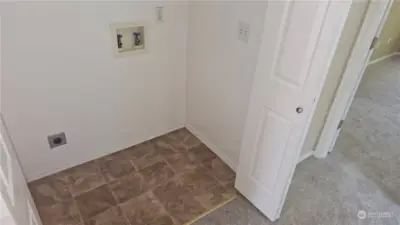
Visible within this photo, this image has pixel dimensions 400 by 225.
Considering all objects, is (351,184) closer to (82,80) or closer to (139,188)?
(139,188)

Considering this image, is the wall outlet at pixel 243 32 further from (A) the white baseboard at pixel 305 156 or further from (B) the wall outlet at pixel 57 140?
(B) the wall outlet at pixel 57 140

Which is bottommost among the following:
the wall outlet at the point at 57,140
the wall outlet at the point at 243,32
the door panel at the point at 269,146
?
the wall outlet at the point at 57,140

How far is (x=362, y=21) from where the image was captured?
197 centimetres

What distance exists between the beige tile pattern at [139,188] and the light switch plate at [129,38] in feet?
2.83

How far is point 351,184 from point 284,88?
1228 mm

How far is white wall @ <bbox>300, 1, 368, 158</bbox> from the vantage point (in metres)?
1.91

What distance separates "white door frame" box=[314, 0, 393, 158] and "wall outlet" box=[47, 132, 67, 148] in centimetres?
203

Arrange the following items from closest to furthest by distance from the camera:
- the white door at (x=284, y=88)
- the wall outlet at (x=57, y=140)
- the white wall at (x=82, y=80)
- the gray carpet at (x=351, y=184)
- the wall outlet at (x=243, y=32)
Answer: the white door at (x=284, y=88), the white wall at (x=82, y=80), the wall outlet at (x=243, y=32), the gray carpet at (x=351, y=184), the wall outlet at (x=57, y=140)

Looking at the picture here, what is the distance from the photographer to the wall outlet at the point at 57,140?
2.11 metres

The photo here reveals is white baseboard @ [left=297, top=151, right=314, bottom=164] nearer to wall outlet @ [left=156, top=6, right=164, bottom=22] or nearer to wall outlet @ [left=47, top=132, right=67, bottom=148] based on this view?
wall outlet @ [left=156, top=6, right=164, bottom=22]

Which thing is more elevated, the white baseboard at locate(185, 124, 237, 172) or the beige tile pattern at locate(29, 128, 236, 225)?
the white baseboard at locate(185, 124, 237, 172)

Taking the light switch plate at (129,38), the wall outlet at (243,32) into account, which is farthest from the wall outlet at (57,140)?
the wall outlet at (243,32)

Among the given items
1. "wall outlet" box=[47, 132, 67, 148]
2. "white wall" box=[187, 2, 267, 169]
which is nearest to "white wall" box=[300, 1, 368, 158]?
"white wall" box=[187, 2, 267, 169]

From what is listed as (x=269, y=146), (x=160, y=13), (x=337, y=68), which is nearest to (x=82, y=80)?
(x=160, y=13)
